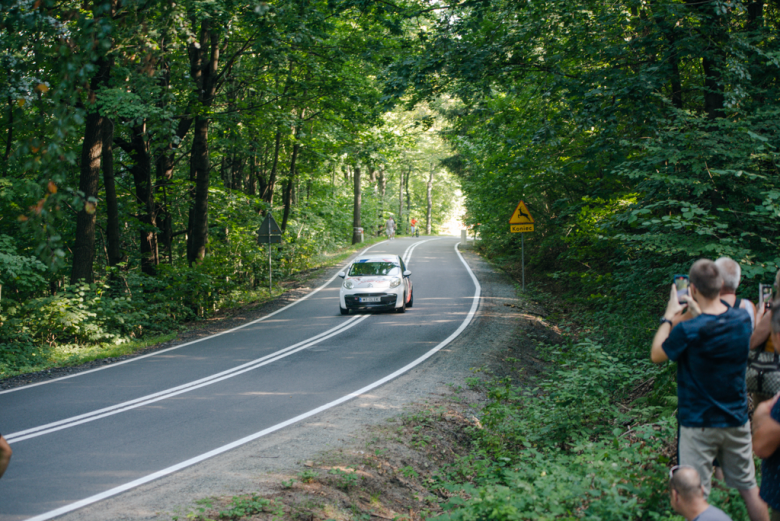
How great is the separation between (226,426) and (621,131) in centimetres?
1019

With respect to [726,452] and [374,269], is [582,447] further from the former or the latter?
[374,269]

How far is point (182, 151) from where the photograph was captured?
22344 mm

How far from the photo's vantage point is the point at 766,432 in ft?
8.58

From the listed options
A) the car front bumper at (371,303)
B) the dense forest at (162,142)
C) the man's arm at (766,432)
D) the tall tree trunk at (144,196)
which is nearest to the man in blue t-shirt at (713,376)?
the man's arm at (766,432)

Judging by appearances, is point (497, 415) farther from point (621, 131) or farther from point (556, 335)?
point (621, 131)

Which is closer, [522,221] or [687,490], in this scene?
[687,490]

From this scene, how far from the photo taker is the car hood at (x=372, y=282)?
15.8m

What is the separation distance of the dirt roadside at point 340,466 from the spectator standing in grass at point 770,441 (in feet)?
10.4

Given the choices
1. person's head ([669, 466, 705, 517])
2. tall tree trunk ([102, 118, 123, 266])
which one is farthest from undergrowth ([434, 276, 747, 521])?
tall tree trunk ([102, 118, 123, 266])

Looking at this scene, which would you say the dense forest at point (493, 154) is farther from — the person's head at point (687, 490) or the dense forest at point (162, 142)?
the person's head at point (687, 490)

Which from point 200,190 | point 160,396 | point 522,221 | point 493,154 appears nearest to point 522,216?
point 522,221

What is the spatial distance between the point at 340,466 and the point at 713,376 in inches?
148

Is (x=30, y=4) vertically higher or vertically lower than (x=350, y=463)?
higher

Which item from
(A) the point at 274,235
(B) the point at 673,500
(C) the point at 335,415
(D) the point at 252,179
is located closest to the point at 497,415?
(C) the point at 335,415
